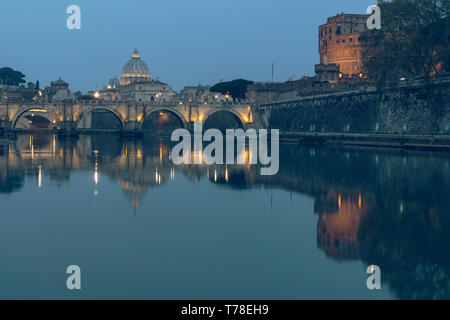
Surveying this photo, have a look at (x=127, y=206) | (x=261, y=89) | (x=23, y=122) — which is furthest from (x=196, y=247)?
(x=23, y=122)

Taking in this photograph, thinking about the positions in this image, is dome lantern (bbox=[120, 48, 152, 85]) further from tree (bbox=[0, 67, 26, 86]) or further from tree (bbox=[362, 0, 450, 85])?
tree (bbox=[362, 0, 450, 85])

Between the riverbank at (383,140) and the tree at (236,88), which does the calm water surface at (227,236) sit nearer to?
the riverbank at (383,140)

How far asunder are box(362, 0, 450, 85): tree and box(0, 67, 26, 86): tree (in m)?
148

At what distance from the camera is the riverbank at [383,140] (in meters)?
42.5

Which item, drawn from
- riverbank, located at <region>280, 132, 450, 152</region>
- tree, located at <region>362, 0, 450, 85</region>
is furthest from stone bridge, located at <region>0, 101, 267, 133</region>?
tree, located at <region>362, 0, 450, 85</region>

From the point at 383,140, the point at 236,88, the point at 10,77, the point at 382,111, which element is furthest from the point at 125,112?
the point at 10,77

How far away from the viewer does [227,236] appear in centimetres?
1363

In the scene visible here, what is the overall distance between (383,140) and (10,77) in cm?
15131

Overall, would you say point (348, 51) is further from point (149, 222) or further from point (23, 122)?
point (149, 222)

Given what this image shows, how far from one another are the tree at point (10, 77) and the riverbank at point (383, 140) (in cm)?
13081

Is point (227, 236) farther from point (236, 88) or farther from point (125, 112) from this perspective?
point (236, 88)

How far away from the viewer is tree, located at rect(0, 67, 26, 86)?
171475 mm

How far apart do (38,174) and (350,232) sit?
1909cm
